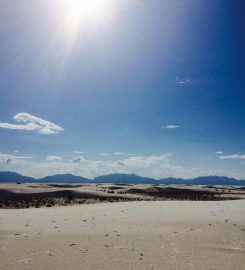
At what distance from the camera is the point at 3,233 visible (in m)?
13.5

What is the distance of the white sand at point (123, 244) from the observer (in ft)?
29.5

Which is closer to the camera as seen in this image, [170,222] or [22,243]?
[22,243]

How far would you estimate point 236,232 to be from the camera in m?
13.7

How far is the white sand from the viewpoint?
29.5 feet

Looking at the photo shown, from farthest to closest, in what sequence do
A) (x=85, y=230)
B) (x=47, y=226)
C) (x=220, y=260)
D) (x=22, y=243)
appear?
(x=47, y=226) → (x=85, y=230) → (x=22, y=243) → (x=220, y=260)

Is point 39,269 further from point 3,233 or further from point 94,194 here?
point 94,194

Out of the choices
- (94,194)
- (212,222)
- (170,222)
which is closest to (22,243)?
(170,222)

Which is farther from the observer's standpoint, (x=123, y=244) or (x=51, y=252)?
(x=123, y=244)

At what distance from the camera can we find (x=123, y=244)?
11336 millimetres

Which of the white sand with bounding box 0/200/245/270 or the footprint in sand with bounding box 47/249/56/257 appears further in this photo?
the footprint in sand with bounding box 47/249/56/257

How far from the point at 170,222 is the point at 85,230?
4446 mm

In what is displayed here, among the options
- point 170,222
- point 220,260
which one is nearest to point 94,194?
point 170,222

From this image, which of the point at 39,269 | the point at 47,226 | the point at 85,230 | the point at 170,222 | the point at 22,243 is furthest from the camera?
Answer: the point at 170,222

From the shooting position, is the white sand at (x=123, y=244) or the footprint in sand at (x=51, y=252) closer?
the white sand at (x=123, y=244)
